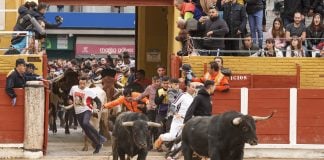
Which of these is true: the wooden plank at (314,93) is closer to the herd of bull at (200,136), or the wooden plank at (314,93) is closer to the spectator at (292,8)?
the spectator at (292,8)

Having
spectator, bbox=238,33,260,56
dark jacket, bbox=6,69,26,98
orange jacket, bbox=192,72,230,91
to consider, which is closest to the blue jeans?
spectator, bbox=238,33,260,56

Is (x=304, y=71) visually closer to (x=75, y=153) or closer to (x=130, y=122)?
(x=75, y=153)

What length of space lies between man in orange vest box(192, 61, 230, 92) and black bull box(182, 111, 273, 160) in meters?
3.55

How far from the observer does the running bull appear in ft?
45.1

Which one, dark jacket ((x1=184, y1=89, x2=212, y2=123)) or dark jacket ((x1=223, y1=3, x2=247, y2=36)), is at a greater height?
dark jacket ((x1=223, y1=3, x2=247, y2=36))

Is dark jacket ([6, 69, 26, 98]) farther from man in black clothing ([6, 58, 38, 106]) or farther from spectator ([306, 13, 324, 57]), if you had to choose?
spectator ([306, 13, 324, 57])

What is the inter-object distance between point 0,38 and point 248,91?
573 centimetres

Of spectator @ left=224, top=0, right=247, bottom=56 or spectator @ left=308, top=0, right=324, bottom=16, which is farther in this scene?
spectator @ left=308, top=0, right=324, bottom=16

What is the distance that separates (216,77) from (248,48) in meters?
1.80

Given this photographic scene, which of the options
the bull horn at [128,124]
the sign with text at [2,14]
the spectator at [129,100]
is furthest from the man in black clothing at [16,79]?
the bull horn at [128,124]

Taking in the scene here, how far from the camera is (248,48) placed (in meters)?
18.9

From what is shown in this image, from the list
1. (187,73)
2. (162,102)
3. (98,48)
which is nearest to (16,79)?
(162,102)

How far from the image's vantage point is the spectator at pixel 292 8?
19344 millimetres

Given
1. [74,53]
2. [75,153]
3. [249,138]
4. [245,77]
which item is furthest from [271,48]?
[74,53]
